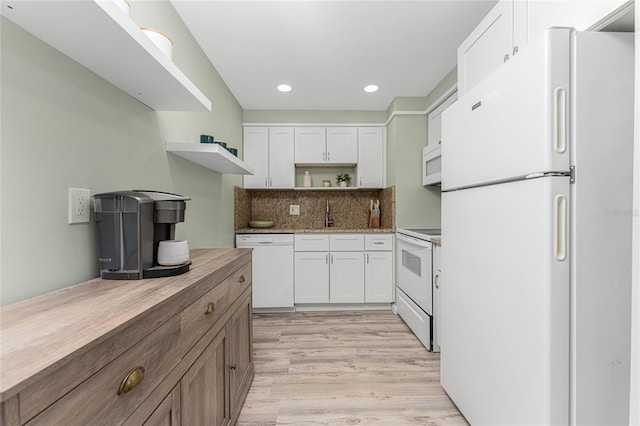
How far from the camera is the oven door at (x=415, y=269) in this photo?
2455 mm

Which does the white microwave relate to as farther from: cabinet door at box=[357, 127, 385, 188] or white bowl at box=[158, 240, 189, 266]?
white bowl at box=[158, 240, 189, 266]

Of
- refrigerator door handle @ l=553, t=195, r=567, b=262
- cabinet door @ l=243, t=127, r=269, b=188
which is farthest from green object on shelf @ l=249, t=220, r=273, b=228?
refrigerator door handle @ l=553, t=195, r=567, b=262

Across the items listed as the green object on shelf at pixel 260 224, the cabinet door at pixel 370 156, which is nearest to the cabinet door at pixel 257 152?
the green object on shelf at pixel 260 224

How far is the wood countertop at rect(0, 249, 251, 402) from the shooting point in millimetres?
491

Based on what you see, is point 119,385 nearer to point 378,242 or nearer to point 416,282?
point 416,282

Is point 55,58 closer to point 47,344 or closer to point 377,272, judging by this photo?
point 47,344

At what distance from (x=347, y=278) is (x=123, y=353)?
2824 millimetres

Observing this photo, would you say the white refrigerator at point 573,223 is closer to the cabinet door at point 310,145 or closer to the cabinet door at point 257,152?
the cabinet door at point 310,145

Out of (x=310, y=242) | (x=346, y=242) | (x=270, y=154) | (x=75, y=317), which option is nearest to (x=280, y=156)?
(x=270, y=154)

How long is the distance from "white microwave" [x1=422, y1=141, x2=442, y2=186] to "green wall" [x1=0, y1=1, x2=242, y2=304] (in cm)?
235

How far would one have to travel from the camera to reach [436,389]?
1.92 meters

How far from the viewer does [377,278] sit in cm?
337

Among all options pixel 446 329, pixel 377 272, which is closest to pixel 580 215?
pixel 446 329

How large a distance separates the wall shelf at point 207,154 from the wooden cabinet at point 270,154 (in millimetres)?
A: 1201
